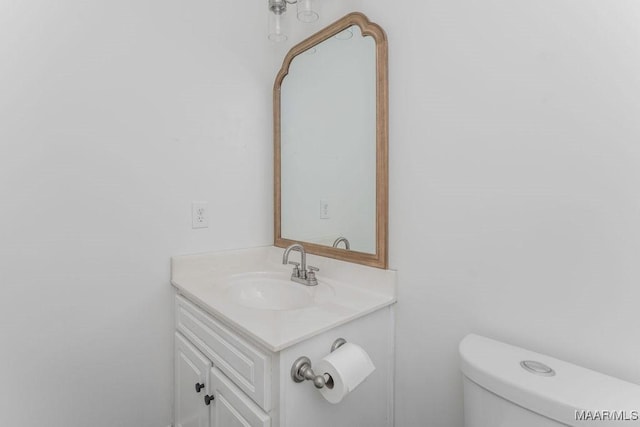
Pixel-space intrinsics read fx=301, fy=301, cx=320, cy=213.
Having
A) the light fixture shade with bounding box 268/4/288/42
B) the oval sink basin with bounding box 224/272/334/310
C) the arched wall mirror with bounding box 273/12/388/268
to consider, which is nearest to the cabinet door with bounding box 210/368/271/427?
the oval sink basin with bounding box 224/272/334/310

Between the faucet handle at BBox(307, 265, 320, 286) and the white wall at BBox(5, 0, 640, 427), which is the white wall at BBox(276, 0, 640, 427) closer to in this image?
the white wall at BBox(5, 0, 640, 427)

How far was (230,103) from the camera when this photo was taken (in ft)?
4.89

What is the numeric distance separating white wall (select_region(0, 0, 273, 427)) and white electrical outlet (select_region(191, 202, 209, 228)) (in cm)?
3

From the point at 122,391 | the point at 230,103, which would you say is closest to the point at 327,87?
the point at 230,103

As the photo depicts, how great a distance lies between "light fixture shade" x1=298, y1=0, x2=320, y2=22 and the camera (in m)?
1.24

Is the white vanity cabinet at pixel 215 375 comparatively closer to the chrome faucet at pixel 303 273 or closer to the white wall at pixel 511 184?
the chrome faucet at pixel 303 273

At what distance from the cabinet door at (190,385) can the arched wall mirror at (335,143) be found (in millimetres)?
644

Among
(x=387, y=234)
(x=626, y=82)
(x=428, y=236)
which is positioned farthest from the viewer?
(x=387, y=234)

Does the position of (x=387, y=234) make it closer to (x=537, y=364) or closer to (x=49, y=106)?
(x=537, y=364)

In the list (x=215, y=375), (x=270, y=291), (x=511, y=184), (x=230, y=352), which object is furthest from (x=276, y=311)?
(x=511, y=184)

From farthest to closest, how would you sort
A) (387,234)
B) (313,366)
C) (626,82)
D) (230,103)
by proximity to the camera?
(230,103) < (387,234) < (313,366) < (626,82)

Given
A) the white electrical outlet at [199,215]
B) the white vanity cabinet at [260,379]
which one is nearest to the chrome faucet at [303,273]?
the white vanity cabinet at [260,379]

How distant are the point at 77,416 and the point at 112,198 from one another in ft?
2.78

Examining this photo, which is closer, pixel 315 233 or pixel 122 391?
pixel 122 391
